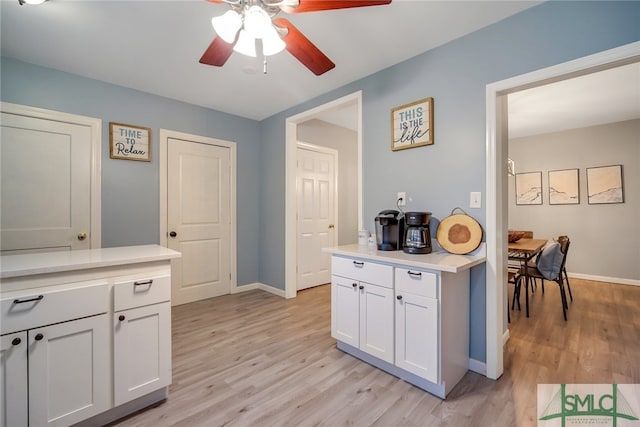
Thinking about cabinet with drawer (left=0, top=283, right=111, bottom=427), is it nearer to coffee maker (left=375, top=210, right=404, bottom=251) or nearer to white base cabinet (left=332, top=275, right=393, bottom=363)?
white base cabinet (left=332, top=275, right=393, bottom=363)

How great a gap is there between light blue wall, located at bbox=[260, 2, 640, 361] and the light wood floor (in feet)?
1.73

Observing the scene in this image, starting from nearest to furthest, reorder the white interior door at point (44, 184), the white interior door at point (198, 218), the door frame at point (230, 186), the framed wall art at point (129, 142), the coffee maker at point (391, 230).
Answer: the coffee maker at point (391, 230)
the white interior door at point (44, 184)
the framed wall art at point (129, 142)
the door frame at point (230, 186)
the white interior door at point (198, 218)

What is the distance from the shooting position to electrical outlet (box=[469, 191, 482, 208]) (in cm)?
205

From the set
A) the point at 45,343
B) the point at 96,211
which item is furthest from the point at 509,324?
the point at 96,211

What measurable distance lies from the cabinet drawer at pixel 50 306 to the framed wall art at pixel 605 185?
6.37m

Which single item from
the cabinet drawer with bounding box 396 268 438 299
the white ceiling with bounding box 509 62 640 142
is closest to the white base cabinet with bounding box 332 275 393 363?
the cabinet drawer with bounding box 396 268 438 299

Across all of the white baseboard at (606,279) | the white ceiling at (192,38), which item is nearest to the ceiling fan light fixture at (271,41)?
the white ceiling at (192,38)

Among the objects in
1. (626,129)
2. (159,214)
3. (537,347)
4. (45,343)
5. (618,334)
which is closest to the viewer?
(45,343)

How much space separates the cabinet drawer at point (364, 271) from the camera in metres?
1.97

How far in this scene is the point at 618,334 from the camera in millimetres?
2590

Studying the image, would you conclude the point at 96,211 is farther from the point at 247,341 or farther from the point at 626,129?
the point at 626,129

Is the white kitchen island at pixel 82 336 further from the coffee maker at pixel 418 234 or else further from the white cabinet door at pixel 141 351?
the coffee maker at pixel 418 234

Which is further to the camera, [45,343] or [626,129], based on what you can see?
[626,129]

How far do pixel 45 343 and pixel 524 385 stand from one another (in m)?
2.74
